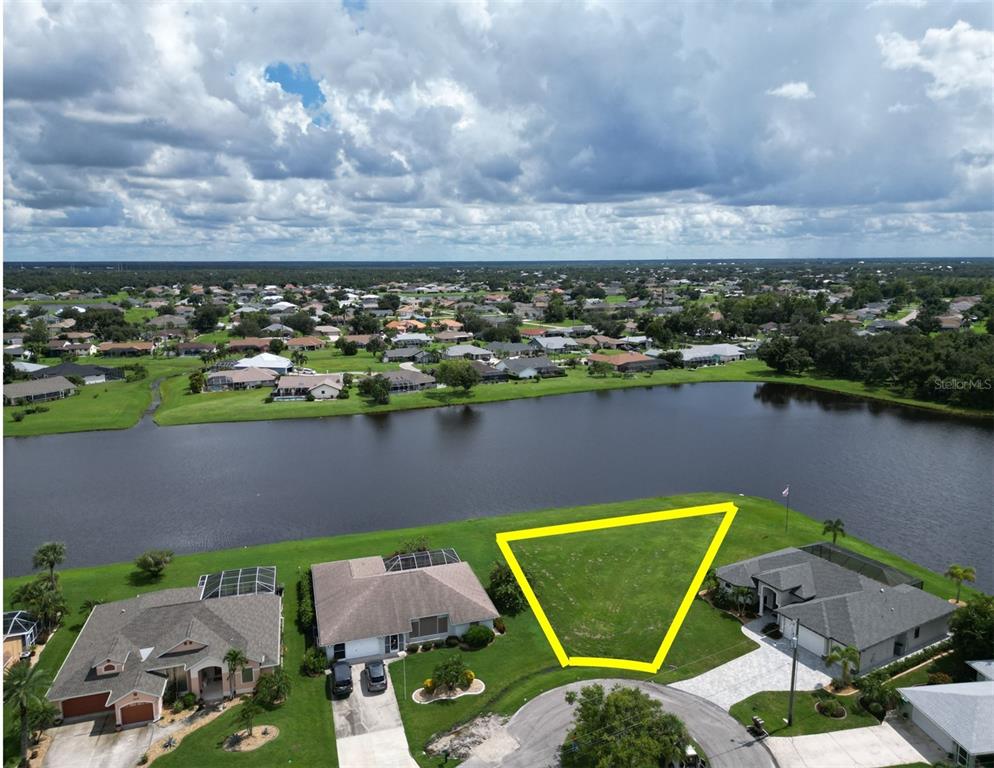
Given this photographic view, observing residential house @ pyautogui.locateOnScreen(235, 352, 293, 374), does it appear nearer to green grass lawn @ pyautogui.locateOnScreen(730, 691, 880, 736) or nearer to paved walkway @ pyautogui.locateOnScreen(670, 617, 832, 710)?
paved walkway @ pyautogui.locateOnScreen(670, 617, 832, 710)

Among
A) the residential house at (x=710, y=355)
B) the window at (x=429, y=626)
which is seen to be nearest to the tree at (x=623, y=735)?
the window at (x=429, y=626)

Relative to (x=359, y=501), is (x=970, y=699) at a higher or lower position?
higher

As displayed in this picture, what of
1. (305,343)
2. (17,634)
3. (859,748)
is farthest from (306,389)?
(859,748)

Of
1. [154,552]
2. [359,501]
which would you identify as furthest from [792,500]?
[154,552]

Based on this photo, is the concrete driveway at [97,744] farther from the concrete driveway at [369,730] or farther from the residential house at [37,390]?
the residential house at [37,390]

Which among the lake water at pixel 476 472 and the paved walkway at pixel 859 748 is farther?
the lake water at pixel 476 472

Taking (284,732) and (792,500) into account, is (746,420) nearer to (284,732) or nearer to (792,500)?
(792,500)
